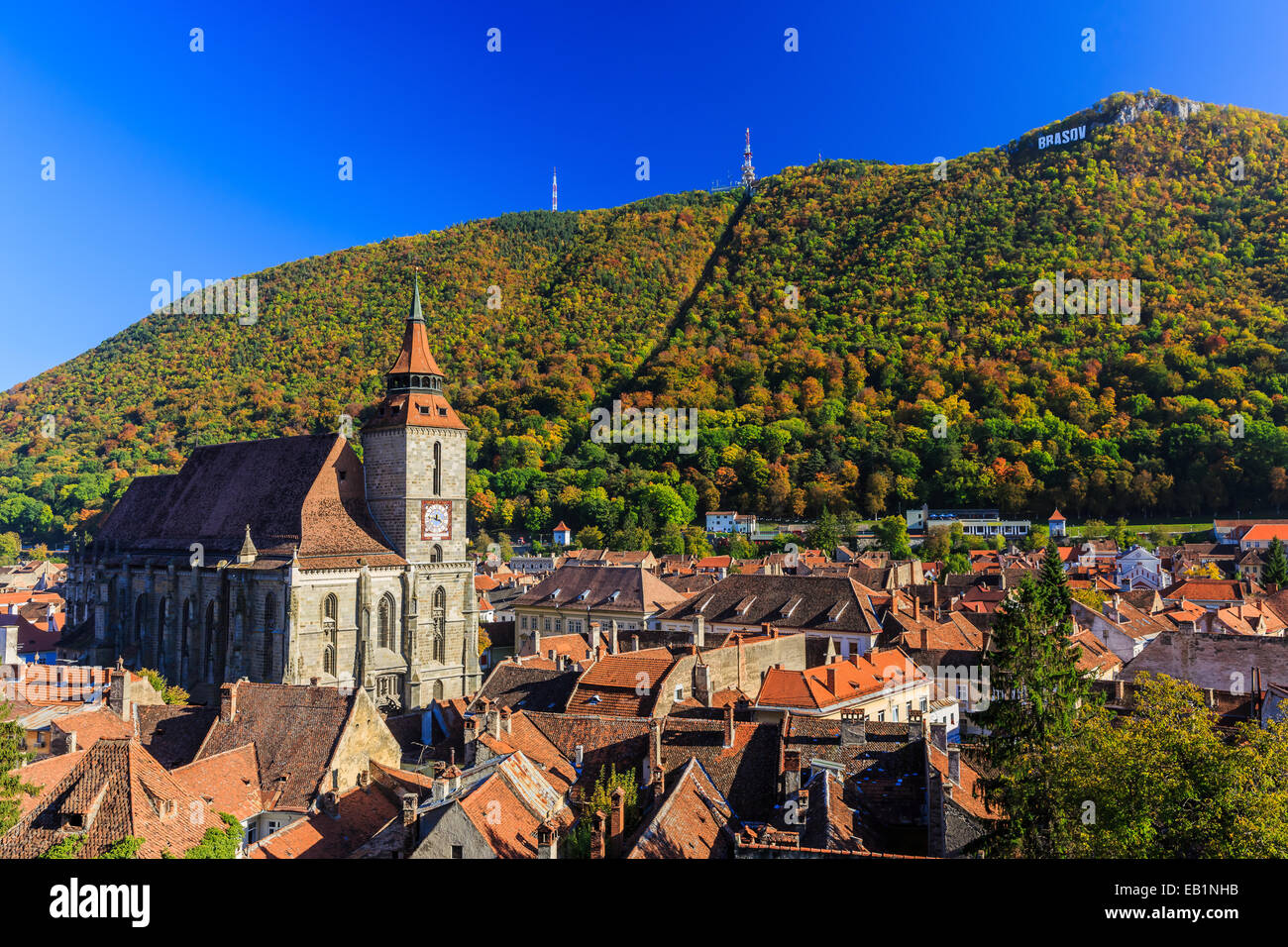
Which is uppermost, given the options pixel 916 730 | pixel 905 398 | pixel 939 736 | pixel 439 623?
pixel 905 398

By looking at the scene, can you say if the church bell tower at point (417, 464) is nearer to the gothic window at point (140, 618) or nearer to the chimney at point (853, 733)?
the gothic window at point (140, 618)

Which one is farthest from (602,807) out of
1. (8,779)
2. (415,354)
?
(415,354)

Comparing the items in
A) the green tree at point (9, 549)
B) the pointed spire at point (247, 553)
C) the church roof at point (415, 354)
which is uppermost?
the church roof at point (415, 354)

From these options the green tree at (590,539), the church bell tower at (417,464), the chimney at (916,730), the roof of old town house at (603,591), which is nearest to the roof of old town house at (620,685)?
the chimney at (916,730)

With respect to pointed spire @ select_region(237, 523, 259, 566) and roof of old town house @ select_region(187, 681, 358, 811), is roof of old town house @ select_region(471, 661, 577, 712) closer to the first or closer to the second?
roof of old town house @ select_region(187, 681, 358, 811)

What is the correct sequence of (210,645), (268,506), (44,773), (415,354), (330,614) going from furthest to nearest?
(415,354) → (268,506) → (210,645) → (330,614) → (44,773)

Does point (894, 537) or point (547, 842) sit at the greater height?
point (547, 842)

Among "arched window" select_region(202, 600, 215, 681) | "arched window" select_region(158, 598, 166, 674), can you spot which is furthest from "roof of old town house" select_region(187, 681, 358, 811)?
"arched window" select_region(158, 598, 166, 674)

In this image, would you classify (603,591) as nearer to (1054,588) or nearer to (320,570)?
(320,570)
